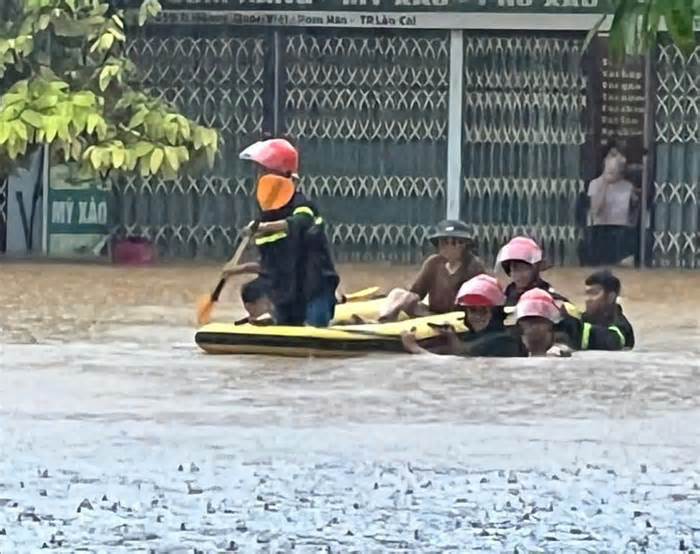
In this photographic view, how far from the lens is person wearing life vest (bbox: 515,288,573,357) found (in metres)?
13.5

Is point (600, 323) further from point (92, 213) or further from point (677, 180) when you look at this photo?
point (92, 213)

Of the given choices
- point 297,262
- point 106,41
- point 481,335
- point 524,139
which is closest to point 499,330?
point 481,335

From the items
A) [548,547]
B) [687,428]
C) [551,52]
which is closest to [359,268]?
[551,52]

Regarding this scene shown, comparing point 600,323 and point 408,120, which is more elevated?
point 408,120

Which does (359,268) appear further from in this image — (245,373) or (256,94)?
(245,373)

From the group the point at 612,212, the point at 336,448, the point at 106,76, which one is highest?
the point at 106,76

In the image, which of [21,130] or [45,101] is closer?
[21,130]

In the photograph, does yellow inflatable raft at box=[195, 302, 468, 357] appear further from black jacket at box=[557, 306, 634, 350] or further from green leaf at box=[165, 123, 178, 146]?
green leaf at box=[165, 123, 178, 146]

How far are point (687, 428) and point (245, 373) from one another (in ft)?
10.00

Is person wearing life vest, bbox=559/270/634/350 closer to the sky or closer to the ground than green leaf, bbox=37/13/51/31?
closer to the ground

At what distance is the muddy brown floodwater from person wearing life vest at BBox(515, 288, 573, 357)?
20cm

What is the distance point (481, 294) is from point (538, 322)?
50 centimetres

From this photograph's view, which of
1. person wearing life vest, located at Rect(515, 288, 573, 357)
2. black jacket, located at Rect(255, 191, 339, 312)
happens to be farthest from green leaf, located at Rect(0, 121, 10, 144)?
person wearing life vest, located at Rect(515, 288, 573, 357)

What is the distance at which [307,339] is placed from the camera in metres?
13.5
